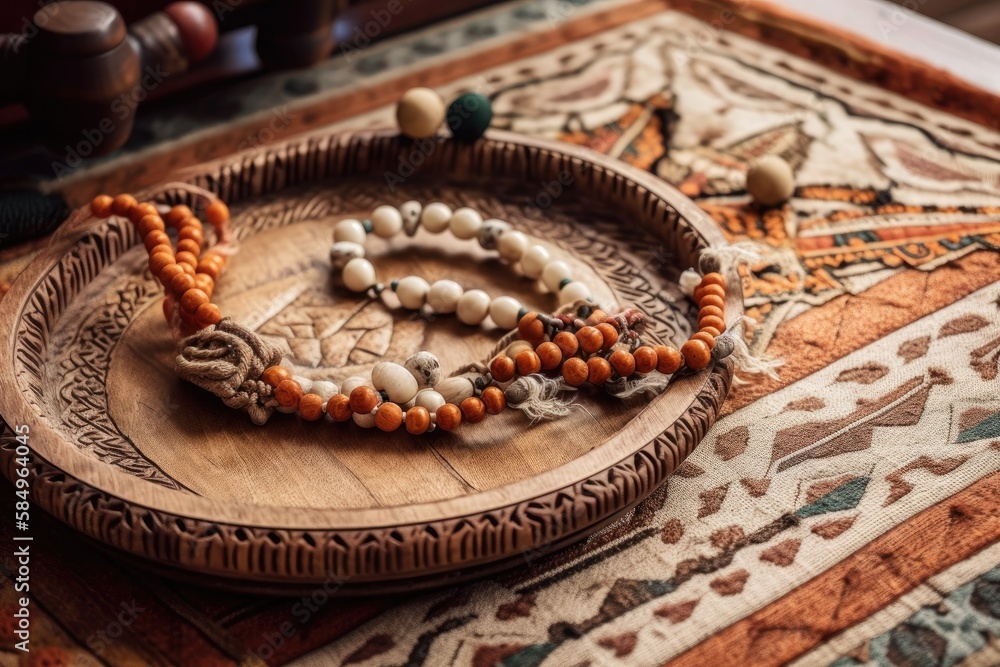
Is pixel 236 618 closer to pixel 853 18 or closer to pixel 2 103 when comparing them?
pixel 2 103

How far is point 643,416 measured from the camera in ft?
3.32

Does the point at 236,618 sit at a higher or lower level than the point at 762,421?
lower

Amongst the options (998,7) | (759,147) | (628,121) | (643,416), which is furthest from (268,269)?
(998,7)

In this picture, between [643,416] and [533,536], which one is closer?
[533,536]

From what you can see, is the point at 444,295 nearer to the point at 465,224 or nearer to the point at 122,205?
the point at 465,224

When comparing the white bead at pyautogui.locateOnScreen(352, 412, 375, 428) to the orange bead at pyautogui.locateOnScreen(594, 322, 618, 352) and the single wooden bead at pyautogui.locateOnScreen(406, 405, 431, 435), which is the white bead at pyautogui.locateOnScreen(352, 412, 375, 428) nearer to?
the single wooden bead at pyautogui.locateOnScreen(406, 405, 431, 435)

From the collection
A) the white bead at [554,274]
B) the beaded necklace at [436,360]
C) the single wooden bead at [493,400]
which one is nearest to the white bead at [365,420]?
the beaded necklace at [436,360]

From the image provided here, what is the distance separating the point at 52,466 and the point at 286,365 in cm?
29

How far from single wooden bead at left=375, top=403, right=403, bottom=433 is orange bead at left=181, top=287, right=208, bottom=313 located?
10.0 inches

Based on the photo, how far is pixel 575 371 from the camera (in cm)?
108

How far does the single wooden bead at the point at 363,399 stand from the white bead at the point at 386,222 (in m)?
0.35

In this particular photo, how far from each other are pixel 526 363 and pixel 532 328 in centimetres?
6

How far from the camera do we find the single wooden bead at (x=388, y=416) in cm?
103

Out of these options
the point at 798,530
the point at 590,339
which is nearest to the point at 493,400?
the point at 590,339
